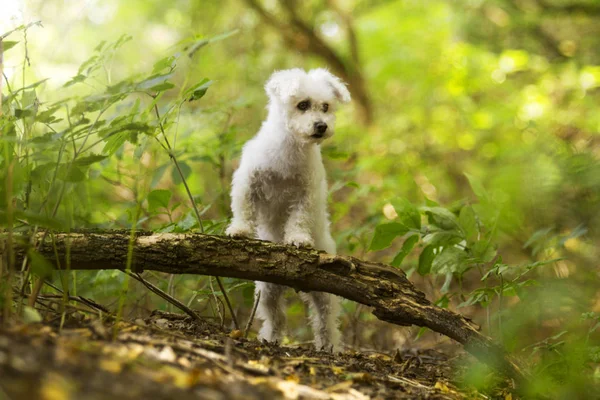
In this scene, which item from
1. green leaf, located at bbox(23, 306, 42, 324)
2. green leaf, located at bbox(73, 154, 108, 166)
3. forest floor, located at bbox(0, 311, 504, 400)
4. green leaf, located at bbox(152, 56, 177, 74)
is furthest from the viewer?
green leaf, located at bbox(152, 56, 177, 74)

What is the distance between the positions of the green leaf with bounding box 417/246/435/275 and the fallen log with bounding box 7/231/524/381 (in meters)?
0.26

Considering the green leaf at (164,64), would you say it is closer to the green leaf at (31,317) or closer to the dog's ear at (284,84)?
the green leaf at (31,317)

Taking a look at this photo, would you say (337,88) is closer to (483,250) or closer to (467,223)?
(467,223)

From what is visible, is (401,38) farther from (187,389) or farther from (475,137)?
(187,389)

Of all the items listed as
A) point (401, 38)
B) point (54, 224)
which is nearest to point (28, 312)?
point (54, 224)

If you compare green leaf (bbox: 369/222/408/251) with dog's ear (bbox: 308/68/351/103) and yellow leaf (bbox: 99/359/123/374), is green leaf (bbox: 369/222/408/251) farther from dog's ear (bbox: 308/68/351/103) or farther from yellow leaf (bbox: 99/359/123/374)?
yellow leaf (bbox: 99/359/123/374)

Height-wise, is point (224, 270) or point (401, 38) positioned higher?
point (401, 38)

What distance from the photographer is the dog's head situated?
396 centimetres

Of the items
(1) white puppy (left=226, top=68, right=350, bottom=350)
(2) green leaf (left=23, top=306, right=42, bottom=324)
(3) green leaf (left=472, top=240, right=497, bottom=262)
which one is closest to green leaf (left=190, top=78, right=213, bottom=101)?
(1) white puppy (left=226, top=68, right=350, bottom=350)

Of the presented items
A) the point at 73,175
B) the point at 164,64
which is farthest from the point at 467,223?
the point at 73,175

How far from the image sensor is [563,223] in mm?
3002

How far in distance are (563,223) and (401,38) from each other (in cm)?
1060

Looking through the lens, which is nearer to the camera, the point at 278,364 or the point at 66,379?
the point at 66,379

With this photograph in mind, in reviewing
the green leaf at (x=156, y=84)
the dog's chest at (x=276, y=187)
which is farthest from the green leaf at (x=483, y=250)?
the green leaf at (x=156, y=84)
